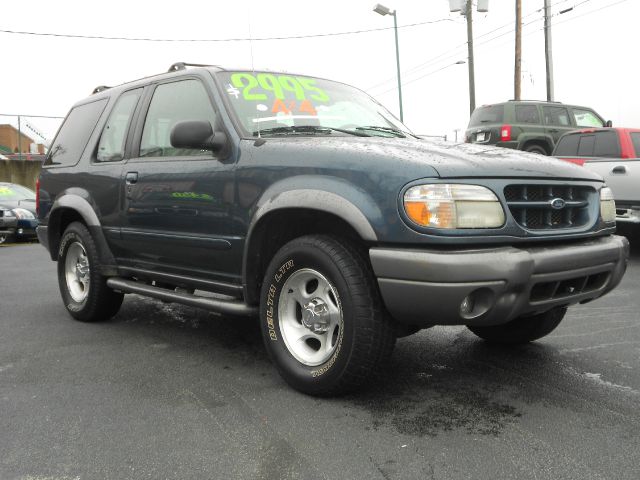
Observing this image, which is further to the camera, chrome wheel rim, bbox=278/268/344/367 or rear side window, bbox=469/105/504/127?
rear side window, bbox=469/105/504/127

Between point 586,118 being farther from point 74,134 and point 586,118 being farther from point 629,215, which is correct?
point 74,134

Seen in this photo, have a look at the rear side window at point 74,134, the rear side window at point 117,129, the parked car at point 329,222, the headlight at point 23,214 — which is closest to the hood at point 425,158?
the parked car at point 329,222

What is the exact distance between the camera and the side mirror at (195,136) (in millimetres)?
3586

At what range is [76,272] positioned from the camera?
535cm

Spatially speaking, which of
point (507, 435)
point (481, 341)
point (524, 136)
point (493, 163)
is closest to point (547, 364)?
point (481, 341)

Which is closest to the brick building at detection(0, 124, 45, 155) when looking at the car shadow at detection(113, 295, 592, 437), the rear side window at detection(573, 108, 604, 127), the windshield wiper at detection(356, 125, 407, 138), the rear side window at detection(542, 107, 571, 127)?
the rear side window at detection(542, 107, 571, 127)

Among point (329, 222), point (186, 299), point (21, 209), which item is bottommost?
point (21, 209)

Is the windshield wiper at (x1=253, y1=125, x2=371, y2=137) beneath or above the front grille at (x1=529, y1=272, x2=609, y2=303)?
above

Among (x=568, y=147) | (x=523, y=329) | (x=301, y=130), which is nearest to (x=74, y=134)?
(x=301, y=130)

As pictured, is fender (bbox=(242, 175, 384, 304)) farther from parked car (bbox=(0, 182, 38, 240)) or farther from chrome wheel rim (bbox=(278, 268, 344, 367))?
parked car (bbox=(0, 182, 38, 240))

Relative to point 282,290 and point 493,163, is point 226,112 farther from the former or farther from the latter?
point 493,163

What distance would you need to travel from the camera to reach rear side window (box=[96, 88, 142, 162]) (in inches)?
187

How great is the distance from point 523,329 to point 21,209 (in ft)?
38.3

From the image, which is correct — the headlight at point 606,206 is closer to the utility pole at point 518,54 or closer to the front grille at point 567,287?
the front grille at point 567,287
